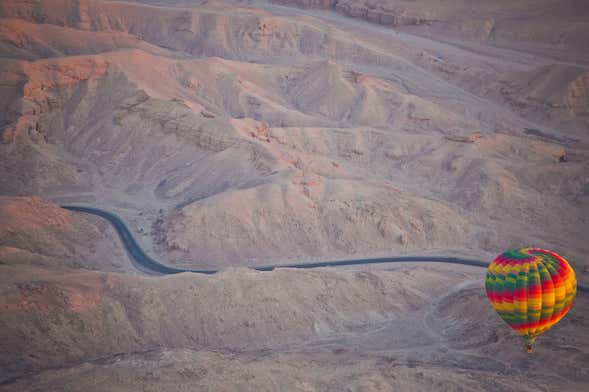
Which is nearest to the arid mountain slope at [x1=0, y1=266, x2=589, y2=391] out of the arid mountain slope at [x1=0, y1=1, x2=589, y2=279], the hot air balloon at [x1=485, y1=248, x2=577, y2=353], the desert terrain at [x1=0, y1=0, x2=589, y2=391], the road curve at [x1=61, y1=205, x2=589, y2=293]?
the desert terrain at [x1=0, y1=0, x2=589, y2=391]

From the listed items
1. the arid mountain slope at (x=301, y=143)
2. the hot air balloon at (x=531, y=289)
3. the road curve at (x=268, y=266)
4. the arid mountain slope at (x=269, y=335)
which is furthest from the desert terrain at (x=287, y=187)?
the hot air balloon at (x=531, y=289)

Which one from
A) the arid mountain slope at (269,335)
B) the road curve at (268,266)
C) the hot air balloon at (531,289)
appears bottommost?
the road curve at (268,266)

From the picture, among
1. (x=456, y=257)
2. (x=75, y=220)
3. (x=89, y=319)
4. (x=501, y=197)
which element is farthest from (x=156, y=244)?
(x=501, y=197)

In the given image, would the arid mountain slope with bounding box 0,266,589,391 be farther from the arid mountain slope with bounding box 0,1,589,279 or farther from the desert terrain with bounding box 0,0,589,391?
the arid mountain slope with bounding box 0,1,589,279

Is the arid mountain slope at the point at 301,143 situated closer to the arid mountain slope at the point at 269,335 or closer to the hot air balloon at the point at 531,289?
the arid mountain slope at the point at 269,335

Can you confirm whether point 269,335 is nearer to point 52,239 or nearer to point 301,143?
point 52,239

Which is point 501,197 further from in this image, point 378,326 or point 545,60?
point 545,60
